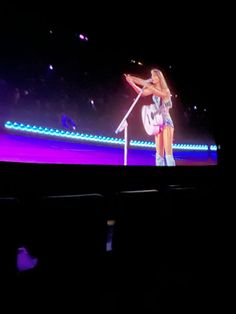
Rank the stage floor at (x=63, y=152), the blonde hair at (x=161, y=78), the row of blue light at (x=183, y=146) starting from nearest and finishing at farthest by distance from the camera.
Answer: the stage floor at (x=63, y=152) → the row of blue light at (x=183, y=146) → the blonde hair at (x=161, y=78)

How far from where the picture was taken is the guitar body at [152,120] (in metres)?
2.46

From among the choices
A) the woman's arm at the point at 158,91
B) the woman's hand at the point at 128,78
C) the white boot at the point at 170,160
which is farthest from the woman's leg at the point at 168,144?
the woman's hand at the point at 128,78

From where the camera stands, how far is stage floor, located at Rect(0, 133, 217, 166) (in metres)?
1.67

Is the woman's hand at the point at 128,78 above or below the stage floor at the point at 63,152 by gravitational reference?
above

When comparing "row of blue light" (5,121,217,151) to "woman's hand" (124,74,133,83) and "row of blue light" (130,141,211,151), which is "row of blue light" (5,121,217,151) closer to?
"row of blue light" (130,141,211,151)

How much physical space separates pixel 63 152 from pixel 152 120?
909 millimetres

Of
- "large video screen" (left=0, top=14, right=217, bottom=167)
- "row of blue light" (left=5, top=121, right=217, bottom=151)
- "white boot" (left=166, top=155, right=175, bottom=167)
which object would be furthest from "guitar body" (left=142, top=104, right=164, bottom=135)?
"white boot" (left=166, top=155, right=175, bottom=167)

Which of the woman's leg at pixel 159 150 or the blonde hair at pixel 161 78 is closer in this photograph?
the woman's leg at pixel 159 150

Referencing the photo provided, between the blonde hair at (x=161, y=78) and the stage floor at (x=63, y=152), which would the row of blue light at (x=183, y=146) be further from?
the blonde hair at (x=161, y=78)

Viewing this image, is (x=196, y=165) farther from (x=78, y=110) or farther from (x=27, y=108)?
(x=27, y=108)

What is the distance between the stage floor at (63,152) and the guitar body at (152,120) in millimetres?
169

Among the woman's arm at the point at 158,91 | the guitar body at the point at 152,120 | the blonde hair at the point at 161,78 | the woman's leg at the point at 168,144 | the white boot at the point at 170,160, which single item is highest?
the blonde hair at the point at 161,78

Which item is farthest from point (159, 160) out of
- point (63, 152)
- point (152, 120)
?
point (63, 152)

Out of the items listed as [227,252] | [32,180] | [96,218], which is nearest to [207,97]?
[227,252]
